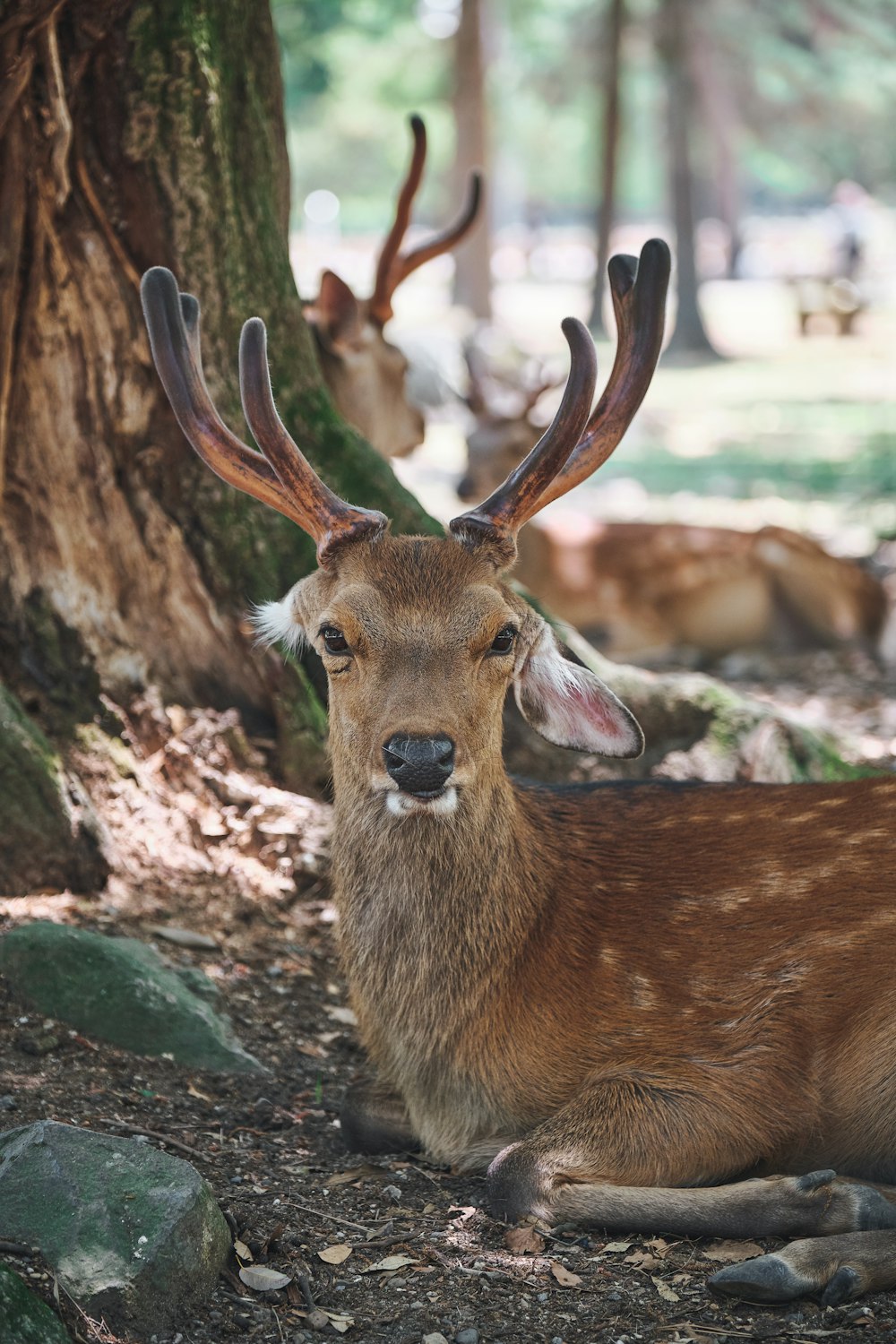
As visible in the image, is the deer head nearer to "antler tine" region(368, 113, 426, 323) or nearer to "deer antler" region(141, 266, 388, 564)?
"deer antler" region(141, 266, 388, 564)

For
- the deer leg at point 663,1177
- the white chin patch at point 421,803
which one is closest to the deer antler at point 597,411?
the white chin patch at point 421,803

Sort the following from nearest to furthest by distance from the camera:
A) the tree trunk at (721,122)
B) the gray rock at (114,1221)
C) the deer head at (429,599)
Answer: the gray rock at (114,1221), the deer head at (429,599), the tree trunk at (721,122)

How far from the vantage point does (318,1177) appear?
387 cm

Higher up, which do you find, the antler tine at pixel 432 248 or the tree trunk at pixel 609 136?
the tree trunk at pixel 609 136

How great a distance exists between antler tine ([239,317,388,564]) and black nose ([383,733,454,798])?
70cm

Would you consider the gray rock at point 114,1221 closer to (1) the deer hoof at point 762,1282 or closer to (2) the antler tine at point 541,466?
(1) the deer hoof at point 762,1282

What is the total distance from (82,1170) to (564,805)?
1.72 metres

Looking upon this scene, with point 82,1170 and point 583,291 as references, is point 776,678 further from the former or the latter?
point 583,291

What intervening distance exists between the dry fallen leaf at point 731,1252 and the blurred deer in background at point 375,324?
5.45 m

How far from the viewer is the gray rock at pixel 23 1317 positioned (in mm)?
2777

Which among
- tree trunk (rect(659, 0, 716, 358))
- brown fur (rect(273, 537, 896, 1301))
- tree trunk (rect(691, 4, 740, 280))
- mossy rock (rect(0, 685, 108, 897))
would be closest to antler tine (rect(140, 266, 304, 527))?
brown fur (rect(273, 537, 896, 1301))

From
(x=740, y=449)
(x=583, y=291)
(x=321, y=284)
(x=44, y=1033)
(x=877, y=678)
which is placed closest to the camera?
(x=44, y=1033)

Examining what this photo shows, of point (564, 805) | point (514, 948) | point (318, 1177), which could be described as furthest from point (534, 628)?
point (318, 1177)

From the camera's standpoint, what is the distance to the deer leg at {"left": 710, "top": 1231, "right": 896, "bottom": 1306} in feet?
10.7
